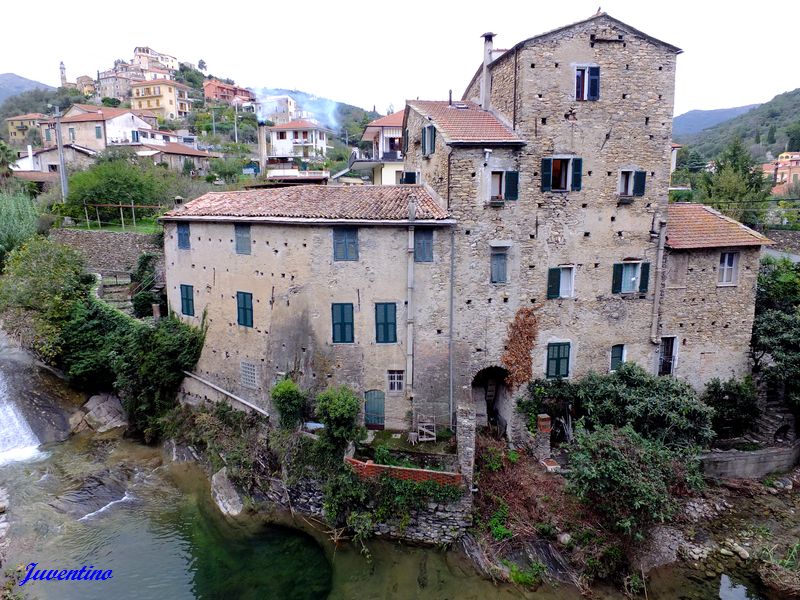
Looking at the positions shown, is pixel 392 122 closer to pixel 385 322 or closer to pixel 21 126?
pixel 385 322

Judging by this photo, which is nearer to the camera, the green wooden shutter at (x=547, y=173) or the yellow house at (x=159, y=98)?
the green wooden shutter at (x=547, y=173)

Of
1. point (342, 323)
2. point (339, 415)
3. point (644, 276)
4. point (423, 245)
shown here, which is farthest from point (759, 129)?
point (339, 415)

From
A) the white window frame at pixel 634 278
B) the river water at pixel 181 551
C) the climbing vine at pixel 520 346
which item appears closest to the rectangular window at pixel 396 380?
the climbing vine at pixel 520 346

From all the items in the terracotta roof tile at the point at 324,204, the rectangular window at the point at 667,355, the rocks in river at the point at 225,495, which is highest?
the terracotta roof tile at the point at 324,204

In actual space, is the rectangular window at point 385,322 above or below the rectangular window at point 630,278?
below

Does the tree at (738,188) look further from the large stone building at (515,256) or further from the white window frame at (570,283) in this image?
the white window frame at (570,283)

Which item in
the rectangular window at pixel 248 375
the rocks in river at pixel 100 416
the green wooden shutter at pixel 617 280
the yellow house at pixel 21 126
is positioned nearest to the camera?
the green wooden shutter at pixel 617 280

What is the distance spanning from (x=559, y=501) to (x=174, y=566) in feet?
43.3

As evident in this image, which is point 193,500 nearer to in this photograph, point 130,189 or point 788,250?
point 130,189

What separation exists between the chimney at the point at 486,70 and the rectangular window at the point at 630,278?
30.2 feet

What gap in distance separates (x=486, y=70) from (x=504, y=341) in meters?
11.9

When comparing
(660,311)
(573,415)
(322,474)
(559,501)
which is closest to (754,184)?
(660,311)

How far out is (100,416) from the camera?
2580 centimetres

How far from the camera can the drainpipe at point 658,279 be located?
2102 centimetres
